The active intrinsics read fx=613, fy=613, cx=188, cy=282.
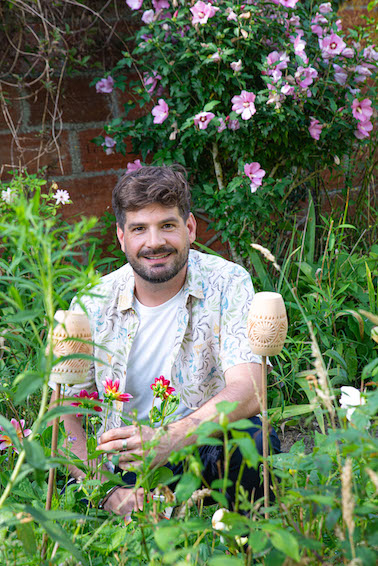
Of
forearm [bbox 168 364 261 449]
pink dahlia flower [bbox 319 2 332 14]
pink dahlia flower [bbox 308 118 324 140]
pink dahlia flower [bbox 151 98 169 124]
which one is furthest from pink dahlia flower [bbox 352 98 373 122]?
forearm [bbox 168 364 261 449]

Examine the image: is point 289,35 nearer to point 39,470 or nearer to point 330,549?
point 330,549

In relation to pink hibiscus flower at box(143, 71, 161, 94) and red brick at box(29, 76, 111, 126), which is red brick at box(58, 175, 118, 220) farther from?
pink hibiscus flower at box(143, 71, 161, 94)

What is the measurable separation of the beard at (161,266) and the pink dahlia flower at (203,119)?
2.35 ft

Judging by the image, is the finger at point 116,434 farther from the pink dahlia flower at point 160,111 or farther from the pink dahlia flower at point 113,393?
the pink dahlia flower at point 160,111

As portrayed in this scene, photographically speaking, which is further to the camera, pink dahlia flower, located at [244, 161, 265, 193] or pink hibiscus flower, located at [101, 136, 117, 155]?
pink hibiscus flower, located at [101, 136, 117, 155]

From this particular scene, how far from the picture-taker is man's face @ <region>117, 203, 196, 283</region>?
80.4 inches

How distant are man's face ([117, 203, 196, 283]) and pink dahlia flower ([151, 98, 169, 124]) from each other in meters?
0.71

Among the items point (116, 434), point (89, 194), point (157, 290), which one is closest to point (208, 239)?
point (89, 194)

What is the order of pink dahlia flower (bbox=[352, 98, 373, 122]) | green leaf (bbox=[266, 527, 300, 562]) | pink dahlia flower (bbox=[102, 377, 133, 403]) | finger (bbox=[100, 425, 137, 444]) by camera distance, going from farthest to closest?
pink dahlia flower (bbox=[352, 98, 373, 122]), finger (bbox=[100, 425, 137, 444]), pink dahlia flower (bbox=[102, 377, 133, 403]), green leaf (bbox=[266, 527, 300, 562])

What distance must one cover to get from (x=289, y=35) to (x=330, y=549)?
2.18 meters

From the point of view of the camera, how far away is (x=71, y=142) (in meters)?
2.93

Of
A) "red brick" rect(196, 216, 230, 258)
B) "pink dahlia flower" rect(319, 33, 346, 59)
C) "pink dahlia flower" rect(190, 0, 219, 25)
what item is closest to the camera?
"pink dahlia flower" rect(190, 0, 219, 25)

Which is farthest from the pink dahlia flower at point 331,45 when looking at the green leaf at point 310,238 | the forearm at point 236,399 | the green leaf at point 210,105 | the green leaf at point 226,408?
the green leaf at point 226,408

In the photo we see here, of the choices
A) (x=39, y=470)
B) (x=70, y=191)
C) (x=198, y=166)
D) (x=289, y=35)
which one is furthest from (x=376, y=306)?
(x=39, y=470)
